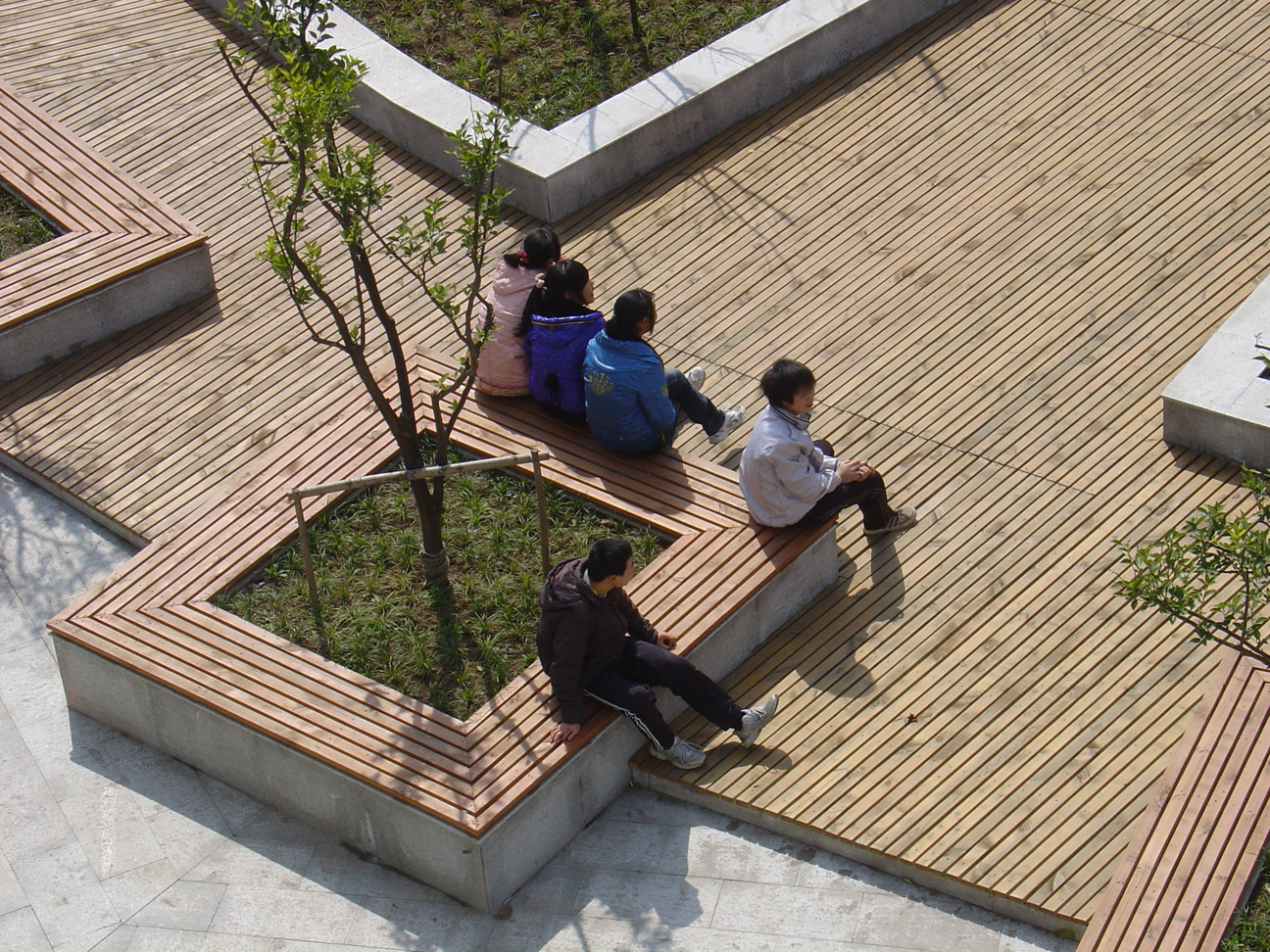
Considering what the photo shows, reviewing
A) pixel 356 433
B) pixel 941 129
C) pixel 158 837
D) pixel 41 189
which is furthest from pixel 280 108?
pixel 941 129

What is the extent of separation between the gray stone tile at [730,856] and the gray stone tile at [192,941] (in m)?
1.84

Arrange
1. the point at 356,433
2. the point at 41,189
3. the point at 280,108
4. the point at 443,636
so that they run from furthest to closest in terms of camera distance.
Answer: the point at 41,189 → the point at 356,433 → the point at 443,636 → the point at 280,108

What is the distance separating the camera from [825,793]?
7676 mm

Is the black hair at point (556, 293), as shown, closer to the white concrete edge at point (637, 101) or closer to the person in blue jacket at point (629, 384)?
the person in blue jacket at point (629, 384)

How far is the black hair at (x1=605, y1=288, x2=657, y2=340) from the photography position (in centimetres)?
855

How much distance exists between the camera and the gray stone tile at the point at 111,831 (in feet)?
25.4

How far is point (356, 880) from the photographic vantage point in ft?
25.3

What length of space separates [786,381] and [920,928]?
2.65 metres

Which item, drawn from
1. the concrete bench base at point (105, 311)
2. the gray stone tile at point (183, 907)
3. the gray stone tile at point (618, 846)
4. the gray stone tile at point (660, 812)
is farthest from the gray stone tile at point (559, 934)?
the concrete bench base at point (105, 311)

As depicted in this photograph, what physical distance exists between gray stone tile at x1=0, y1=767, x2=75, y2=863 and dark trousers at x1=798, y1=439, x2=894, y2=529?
153 inches

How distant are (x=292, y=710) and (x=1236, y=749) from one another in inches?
169

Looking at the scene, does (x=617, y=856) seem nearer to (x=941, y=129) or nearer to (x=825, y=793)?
(x=825, y=793)

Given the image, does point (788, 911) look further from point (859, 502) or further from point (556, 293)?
point (556, 293)

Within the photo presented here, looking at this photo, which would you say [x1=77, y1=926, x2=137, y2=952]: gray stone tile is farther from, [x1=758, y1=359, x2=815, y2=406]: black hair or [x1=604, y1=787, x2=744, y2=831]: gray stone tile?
[x1=758, y1=359, x2=815, y2=406]: black hair
